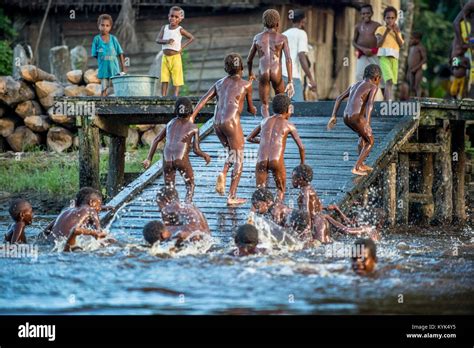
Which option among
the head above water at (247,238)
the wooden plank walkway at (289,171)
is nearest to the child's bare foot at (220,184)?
the wooden plank walkway at (289,171)

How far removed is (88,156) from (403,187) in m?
4.42

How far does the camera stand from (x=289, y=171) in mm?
13797

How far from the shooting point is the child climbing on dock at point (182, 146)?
1276cm

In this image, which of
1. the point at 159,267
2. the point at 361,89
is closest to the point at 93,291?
the point at 159,267

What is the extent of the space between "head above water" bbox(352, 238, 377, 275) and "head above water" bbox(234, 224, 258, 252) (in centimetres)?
108

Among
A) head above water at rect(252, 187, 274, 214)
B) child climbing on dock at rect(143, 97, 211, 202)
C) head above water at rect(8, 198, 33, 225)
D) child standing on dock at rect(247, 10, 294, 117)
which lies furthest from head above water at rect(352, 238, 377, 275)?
child standing on dock at rect(247, 10, 294, 117)

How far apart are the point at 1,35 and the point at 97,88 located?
5.05 m

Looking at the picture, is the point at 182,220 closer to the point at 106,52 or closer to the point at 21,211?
the point at 21,211

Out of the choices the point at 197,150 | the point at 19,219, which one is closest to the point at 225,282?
the point at 197,150

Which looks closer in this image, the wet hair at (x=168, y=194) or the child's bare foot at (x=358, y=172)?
the wet hair at (x=168, y=194)

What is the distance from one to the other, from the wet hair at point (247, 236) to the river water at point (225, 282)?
0.16m

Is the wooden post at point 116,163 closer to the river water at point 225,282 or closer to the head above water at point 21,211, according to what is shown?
the head above water at point 21,211
